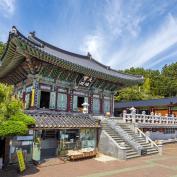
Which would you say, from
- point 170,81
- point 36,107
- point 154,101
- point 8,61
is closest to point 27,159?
point 36,107

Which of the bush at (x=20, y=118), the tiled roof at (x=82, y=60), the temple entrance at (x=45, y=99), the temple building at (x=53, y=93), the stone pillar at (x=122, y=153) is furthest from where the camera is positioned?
the tiled roof at (x=82, y=60)

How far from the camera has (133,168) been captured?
14.1 meters

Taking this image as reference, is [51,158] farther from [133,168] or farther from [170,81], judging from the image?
[170,81]

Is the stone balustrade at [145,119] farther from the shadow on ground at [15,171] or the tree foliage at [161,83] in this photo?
the tree foliage at [161,83]

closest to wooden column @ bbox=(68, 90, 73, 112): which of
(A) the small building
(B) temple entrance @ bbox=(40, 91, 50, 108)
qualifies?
(B) temple entrance @ bbox=(40, 91, 50, 108)

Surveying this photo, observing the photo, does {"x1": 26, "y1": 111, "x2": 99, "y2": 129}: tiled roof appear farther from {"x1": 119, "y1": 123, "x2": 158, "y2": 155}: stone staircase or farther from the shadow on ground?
{"x1": 119, "y1": 123, "x2": 158, "y2": 155}: stone staircase

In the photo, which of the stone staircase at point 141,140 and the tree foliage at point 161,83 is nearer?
the stone staircase at point 141,140

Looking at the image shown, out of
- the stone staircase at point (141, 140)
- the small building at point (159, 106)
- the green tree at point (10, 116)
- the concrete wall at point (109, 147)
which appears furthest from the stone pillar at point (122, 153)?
the small building at point (159, 106)

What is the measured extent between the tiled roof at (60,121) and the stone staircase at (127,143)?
151 centimetres

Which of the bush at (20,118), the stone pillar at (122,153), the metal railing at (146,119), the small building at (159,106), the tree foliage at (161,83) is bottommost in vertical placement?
the stone pillar at (122,153)

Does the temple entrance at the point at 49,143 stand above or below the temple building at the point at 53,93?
below

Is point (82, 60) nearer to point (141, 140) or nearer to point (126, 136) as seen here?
point (141, 140)

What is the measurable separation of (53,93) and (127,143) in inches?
316

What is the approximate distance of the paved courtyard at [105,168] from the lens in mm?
12398
